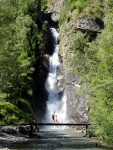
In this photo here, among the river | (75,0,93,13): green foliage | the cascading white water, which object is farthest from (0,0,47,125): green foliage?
(75,0,93,13): green foliage

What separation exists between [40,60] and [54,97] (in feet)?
33.7

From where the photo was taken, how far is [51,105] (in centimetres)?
6206

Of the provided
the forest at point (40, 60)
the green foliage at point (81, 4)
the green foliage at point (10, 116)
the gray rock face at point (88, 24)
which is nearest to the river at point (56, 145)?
the forest at point (40, 60)

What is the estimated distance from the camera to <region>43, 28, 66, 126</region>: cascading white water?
60562 mm

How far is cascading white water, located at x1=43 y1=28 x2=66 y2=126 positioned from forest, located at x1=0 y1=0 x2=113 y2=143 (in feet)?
9.40

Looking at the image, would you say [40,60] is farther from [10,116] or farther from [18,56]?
[10,116]

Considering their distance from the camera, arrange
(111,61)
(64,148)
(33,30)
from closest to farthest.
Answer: (111,61), (64,148), (33,30)

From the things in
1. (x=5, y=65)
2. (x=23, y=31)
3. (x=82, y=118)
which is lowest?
(x=82, y=118)

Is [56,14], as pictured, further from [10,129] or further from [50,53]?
[10,129]

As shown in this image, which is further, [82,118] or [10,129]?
[82,118]

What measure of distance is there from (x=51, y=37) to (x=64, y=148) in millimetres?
52100

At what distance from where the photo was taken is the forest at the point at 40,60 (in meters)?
22.1

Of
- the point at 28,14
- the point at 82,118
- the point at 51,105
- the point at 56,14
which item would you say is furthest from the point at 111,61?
the point at 56,14

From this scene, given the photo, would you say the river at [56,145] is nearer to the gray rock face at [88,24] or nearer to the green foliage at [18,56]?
the green foliage at [18,56]
